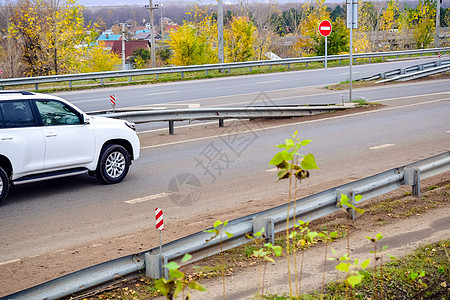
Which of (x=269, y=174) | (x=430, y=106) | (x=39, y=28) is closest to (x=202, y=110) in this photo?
(x=269, y=174)

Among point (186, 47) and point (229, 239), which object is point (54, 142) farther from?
point (186, 47)

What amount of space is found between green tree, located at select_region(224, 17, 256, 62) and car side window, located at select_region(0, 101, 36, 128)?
3730 centimetres

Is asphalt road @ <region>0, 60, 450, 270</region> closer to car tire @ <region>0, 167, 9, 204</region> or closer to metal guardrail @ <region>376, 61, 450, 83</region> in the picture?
car tire @ <region>0, 167, 9, 204</region>

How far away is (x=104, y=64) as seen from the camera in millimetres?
56094

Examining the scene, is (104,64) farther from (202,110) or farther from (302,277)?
(302,277)

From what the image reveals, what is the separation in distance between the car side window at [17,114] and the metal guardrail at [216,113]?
4.52 metres

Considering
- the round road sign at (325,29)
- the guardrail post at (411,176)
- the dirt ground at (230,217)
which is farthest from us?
the round road sign at (325,29)

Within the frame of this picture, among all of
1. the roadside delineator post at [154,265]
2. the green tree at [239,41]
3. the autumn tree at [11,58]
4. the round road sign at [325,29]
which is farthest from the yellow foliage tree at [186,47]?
the roadside delineator post at [154,265]

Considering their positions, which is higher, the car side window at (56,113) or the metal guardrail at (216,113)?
the car side window at (56,113)

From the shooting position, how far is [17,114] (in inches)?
383

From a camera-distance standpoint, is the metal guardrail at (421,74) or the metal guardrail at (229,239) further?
the metal guardrail at (421,74)

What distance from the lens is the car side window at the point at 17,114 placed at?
377 inches

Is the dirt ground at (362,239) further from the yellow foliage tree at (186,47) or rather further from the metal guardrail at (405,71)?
the yellow foliage tree at (186,47)

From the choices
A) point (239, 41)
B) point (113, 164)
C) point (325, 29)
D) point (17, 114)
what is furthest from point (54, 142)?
point (239, 41)
